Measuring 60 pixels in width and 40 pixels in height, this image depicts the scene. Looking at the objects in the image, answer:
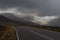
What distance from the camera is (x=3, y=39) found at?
99.8 ft

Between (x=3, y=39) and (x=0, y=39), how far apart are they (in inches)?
17.5

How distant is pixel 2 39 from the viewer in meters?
30.3

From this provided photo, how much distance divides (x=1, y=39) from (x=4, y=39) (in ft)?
1.41

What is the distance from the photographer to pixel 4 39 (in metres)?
30.3

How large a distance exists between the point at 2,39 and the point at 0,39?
0.34m

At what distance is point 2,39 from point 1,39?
14 centimetres

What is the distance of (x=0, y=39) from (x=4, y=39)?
0.61 m

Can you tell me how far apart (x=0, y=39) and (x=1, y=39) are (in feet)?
0.75

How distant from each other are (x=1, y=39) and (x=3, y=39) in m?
0.30

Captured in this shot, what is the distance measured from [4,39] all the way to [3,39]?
0.57 ft

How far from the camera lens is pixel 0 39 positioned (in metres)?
30.5
